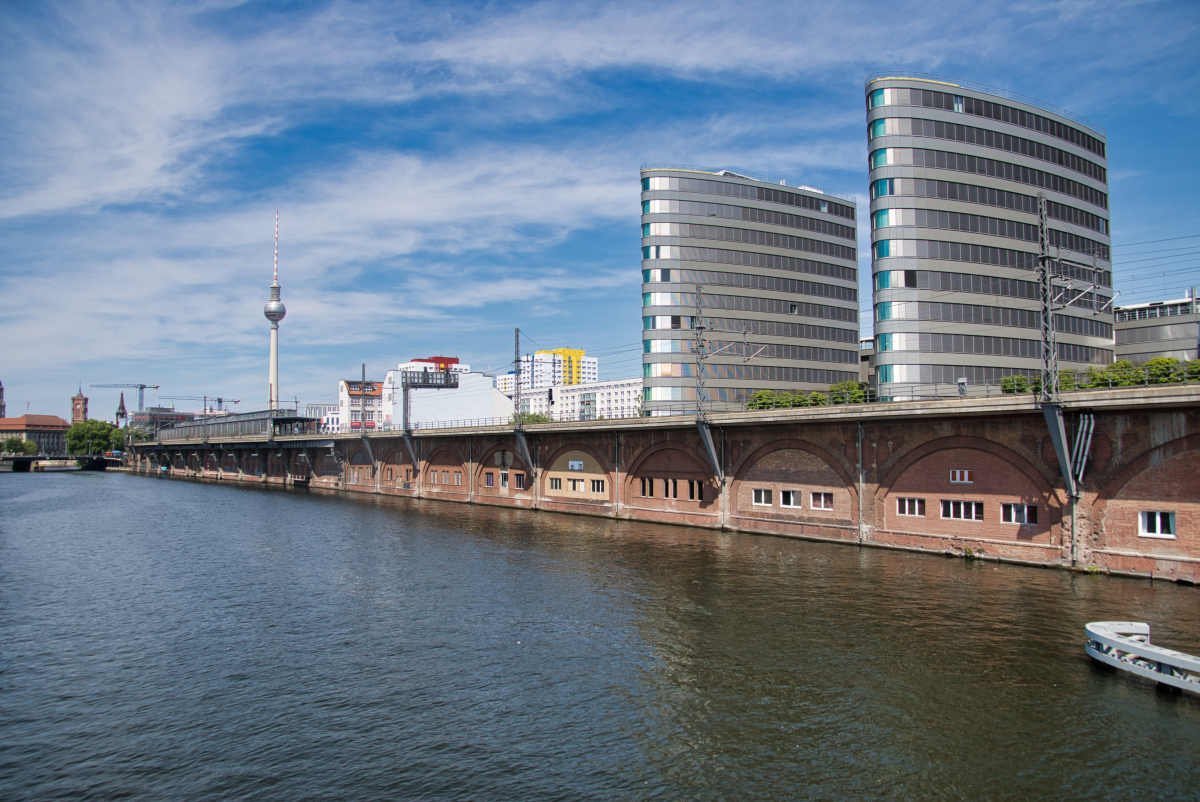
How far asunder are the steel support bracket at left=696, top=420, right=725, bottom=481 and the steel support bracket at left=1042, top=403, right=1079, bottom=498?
22.2 m

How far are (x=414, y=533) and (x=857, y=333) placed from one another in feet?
212

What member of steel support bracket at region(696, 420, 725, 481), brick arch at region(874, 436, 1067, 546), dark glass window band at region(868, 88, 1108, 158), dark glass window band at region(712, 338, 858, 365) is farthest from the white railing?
dark glass window band at region(712, 338, 858, 365)

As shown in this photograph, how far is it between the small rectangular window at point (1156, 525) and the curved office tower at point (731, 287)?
155 feet

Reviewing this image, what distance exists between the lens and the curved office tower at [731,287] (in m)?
82.8

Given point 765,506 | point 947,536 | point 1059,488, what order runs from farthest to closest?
point 765,506, point 947,536, point 1059,488

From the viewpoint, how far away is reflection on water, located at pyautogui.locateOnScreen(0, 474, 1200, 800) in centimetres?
1772

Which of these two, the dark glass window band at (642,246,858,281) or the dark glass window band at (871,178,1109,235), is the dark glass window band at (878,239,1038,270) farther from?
the dark glass window band at (642,246,858,281)

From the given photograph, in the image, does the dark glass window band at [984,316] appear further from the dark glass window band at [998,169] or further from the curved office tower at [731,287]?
the curved office tower at [731,287]

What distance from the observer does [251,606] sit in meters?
34.3

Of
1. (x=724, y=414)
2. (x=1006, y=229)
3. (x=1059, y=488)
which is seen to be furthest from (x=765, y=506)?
(x=1006, y=229)

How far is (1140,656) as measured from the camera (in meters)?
22.4

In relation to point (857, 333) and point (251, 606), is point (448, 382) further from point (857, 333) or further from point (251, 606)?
point (251, 606)

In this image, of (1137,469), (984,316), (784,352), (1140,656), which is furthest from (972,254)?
(1140,656)

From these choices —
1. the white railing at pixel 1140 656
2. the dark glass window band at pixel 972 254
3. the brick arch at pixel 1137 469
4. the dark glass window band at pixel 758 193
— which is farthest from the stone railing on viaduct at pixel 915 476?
the dark glass window band at pixel 758 193
